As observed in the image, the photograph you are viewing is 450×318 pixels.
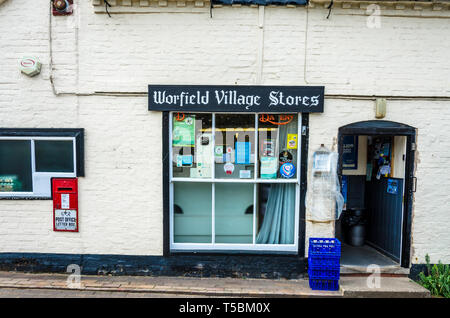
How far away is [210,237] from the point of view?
530 centimetres

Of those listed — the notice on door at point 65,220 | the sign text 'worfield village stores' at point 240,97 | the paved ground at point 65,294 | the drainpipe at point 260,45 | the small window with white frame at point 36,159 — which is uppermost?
the drainpipe at point 260,45

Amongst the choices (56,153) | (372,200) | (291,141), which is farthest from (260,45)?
(372,200)

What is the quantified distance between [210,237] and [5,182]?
3.74 meters

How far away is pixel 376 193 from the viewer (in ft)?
20.5

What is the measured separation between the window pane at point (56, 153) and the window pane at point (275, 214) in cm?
334

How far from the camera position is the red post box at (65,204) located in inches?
199

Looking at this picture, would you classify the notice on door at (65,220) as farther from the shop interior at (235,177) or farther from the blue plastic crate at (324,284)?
the blue plastic crate at (324,284)

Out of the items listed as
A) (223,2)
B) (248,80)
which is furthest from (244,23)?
(248,80)

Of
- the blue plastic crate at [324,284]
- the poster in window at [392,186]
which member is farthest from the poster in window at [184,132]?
the poster in window at [392,186]

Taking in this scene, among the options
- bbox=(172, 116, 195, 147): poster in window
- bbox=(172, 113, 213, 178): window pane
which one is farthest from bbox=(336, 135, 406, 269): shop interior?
bbox=(172, 116, 195, 147): poster in window

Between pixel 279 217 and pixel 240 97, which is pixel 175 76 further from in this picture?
pixel 279 217

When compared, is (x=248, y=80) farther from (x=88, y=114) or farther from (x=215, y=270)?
(x=215, y=270)

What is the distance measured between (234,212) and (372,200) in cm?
323

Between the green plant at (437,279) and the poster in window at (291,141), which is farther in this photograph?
the poster in window at (291,141)
